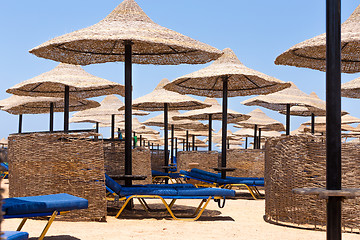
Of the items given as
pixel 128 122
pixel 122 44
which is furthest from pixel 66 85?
pixel 128 122

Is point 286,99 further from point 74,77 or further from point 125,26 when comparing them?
point 125,26

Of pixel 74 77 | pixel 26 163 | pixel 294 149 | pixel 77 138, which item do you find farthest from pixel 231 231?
pixel 74 77

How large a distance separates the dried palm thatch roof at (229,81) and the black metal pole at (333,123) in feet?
21.8

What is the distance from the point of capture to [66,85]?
A: 10859mm

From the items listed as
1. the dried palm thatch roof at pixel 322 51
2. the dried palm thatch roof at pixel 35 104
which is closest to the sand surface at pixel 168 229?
the dried palm thatch roof at pixel 322 51

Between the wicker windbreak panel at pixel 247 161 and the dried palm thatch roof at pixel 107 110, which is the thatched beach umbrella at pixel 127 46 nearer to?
the wicker windbreak panel at pixel 247 161

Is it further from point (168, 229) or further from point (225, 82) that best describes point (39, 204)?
point (225, 82)

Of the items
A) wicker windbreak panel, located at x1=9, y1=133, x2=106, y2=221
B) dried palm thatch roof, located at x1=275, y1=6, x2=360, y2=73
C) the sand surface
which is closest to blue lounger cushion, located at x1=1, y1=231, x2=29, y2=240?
the sand surface

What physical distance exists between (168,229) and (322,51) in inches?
178

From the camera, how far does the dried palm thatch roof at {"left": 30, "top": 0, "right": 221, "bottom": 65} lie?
22.4 ft

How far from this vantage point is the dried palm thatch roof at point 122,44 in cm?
682

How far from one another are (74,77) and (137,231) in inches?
242

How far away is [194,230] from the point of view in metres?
5.64

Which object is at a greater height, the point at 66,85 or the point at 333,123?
the point at 66,85
